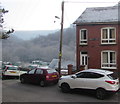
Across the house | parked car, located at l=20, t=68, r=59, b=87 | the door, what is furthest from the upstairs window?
parked car, located at l=20, t=68, r=59, b=87

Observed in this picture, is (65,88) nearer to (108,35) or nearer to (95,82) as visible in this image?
(95,82)

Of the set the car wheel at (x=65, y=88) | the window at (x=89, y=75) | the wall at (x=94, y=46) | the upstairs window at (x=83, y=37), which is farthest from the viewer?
the upstairs window at (x=83, y=37)

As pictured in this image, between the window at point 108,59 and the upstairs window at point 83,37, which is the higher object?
the upstairs window at point 83,37

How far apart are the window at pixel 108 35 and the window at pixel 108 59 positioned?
51.3 inches

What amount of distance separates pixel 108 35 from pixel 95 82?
9.49 metres

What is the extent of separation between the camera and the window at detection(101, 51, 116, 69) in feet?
54.7

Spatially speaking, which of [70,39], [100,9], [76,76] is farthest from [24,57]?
[76,76]

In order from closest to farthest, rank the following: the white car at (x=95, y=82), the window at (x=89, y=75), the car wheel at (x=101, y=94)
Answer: the white car at (x=95, y=82)
the car wheel at (x=101, y=94)
the window at (x=89, y=75)

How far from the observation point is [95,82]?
8945 millimetres

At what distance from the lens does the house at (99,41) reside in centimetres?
1652

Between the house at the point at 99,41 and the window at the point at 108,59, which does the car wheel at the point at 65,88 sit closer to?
the house at the point at 99,41

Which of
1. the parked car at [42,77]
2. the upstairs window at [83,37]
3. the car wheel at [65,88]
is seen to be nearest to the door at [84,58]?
the upstairs window at [83,37]

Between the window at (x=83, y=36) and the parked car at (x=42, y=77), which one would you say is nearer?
the parked car at (x=42, y=77)

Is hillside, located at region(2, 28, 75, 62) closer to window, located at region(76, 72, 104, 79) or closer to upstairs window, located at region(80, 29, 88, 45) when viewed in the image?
upstairs window, located at region(80, 29, 88, 45)
